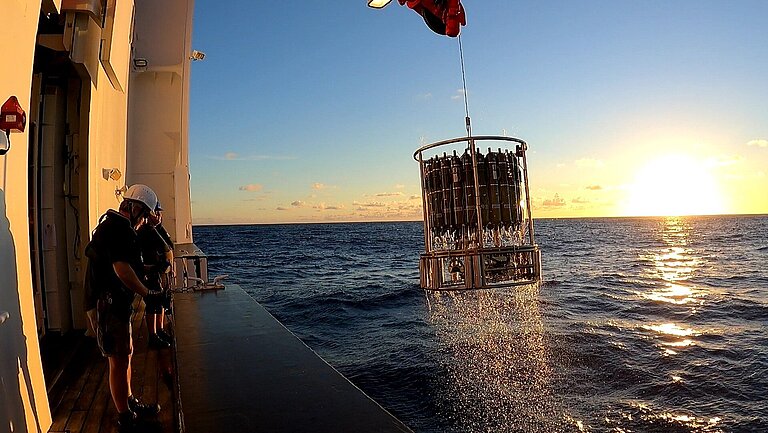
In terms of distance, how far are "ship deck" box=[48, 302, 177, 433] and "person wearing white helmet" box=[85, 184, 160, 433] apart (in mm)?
262

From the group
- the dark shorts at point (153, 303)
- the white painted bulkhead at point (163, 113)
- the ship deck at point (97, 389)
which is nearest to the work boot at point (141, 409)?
the ship deck at point (97, 389)

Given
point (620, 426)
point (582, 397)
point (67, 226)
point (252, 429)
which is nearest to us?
point (252, 429)

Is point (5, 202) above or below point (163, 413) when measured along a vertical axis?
above

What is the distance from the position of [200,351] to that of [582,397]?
826 cm

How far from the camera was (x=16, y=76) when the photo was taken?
3527mm

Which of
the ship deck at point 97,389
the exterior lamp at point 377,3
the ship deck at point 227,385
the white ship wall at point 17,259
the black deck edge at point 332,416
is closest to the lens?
the black deck edge at point 332,416

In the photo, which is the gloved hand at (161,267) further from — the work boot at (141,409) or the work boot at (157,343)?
the work boot at (141,409)

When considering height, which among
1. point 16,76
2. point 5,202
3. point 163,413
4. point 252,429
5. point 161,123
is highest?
point 161,123

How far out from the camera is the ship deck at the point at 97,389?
455 centimetres

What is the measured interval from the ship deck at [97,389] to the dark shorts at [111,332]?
659 mm

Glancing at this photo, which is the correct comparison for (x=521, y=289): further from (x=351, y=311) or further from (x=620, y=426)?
(x=620, y=426)

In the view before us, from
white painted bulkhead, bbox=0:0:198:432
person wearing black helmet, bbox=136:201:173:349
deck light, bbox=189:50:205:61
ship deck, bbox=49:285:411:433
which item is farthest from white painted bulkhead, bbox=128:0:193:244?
person wearing black helmet, bbox=136:201:173:349

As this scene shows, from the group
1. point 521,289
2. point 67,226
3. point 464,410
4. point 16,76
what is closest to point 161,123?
point 67,226

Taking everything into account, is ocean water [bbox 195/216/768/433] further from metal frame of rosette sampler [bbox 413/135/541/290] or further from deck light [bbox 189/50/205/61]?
deck light [bbox 189/50/205/61]
